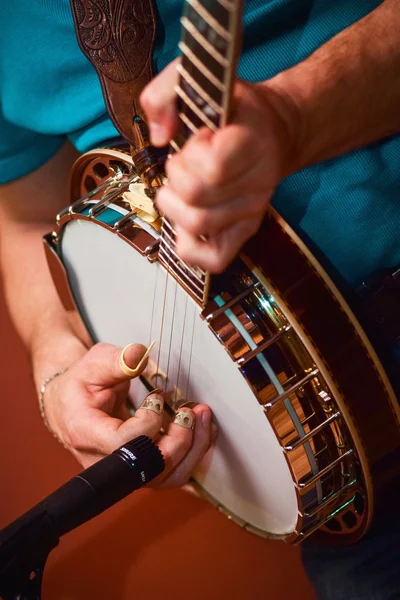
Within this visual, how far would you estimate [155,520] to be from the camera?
0.97m

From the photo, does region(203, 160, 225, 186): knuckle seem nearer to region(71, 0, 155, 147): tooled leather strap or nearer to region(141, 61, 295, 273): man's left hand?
region(141, 61, 295, 273): man's left hand

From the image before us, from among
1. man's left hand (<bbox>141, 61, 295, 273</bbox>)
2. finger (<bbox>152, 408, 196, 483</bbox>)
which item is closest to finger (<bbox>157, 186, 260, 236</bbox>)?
man's left hand (<bbox>141, 61, 295, 273</bbox>)

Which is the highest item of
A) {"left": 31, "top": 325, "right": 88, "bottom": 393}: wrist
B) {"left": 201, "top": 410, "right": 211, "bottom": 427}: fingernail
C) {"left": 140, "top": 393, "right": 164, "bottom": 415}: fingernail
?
{"left": 31, "top": 325, "right": 88, "bottom": 393}: wrist

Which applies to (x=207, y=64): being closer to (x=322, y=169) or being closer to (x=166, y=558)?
(x=322, y=169)

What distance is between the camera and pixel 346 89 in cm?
48

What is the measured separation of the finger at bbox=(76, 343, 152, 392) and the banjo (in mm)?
46

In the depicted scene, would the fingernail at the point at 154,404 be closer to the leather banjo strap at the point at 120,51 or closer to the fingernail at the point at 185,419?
the fingernail at the point at 185,419

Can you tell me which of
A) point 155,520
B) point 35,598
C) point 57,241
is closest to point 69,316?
point 57,241

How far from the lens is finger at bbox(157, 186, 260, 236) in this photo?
1.25 ft

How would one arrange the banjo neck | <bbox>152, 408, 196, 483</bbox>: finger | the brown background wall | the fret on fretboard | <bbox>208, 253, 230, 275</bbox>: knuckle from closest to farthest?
the banjo neck
<bbox>208, 253, 230, 275</bbox>: knuckle
the fret on fretboard
<bbox>152, 408, 196, 483</bbox>: finger
the brown background wall

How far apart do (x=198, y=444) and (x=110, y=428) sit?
10 centimetres

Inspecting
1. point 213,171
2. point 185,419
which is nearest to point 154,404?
point 185,419

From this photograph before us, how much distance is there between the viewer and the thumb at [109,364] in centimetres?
69

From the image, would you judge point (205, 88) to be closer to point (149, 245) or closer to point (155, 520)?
point (149, 245)
